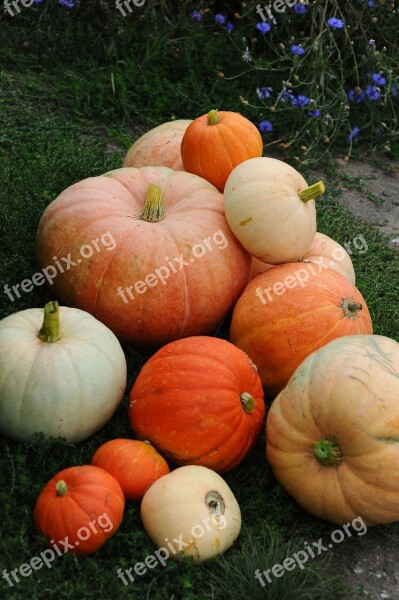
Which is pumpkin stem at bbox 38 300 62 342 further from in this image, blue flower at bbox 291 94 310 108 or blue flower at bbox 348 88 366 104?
blue flower at bbox 348 88 366 104

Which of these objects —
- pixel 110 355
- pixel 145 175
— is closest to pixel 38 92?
pixel 145 175

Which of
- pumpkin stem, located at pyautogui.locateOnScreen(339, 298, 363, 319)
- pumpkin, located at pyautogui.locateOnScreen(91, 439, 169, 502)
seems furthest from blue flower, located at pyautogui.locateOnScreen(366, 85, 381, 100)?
pumpkin, located at pyautogui.locateOnScreen(91, 439, 169, 502)

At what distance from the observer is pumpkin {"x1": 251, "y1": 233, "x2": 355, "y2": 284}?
401cm

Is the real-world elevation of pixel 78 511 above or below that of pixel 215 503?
above

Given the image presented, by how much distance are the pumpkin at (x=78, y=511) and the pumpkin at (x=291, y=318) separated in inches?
43.4

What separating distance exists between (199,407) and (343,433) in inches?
22.8

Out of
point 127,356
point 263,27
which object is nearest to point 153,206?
point 127,356

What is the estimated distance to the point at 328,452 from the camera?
2.93 meters

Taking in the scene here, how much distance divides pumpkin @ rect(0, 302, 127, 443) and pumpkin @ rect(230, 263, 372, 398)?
2.38 feet

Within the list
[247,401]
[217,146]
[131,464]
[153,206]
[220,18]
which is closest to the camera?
[131,464]

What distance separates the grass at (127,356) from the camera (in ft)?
8.82

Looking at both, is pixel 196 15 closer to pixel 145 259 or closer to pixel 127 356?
pixel 145 259

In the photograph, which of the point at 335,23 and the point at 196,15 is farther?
the point at 196,15

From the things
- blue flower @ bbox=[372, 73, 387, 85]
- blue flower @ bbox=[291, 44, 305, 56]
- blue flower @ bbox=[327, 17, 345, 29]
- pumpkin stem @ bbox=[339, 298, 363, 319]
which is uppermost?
blue flower @ bbox=[327, 17, 345, 29]
